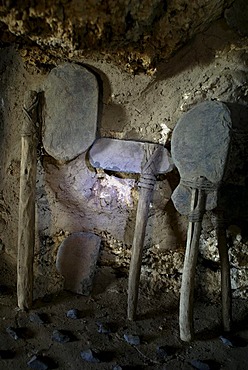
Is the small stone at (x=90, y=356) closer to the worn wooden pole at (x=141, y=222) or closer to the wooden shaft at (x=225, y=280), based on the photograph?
the worn wooden pole at (x=141, y=222)

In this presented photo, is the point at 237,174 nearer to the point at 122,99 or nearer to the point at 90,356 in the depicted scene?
the point at 122,99

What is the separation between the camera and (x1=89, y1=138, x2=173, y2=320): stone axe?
7.79 ft

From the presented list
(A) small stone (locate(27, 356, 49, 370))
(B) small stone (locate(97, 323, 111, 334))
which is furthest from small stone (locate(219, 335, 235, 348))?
(A) small stone (locate(27, 356, 49, 370))

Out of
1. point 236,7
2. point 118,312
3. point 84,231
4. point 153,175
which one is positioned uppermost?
point 236,7

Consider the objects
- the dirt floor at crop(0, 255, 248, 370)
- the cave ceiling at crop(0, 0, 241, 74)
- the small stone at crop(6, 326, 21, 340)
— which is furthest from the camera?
the small stone at crop(6, 326, 21, 340)

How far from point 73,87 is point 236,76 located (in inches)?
38.2

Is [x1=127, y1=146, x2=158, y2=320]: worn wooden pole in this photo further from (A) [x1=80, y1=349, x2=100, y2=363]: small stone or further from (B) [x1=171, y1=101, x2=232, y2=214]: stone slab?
(A) [x1=80, y1=349, x2=100, y2=363]: small stone

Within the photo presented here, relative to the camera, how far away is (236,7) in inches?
85.6

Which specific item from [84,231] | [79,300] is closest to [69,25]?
[84,231]

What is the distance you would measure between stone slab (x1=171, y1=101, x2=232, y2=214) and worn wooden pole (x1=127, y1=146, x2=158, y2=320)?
0.56 feet

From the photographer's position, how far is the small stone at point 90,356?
2.07 meters

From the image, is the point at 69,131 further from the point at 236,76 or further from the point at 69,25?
the point at 236,76

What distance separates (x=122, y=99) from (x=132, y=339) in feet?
4.69

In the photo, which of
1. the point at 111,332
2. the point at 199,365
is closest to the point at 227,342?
the point at 199,365
